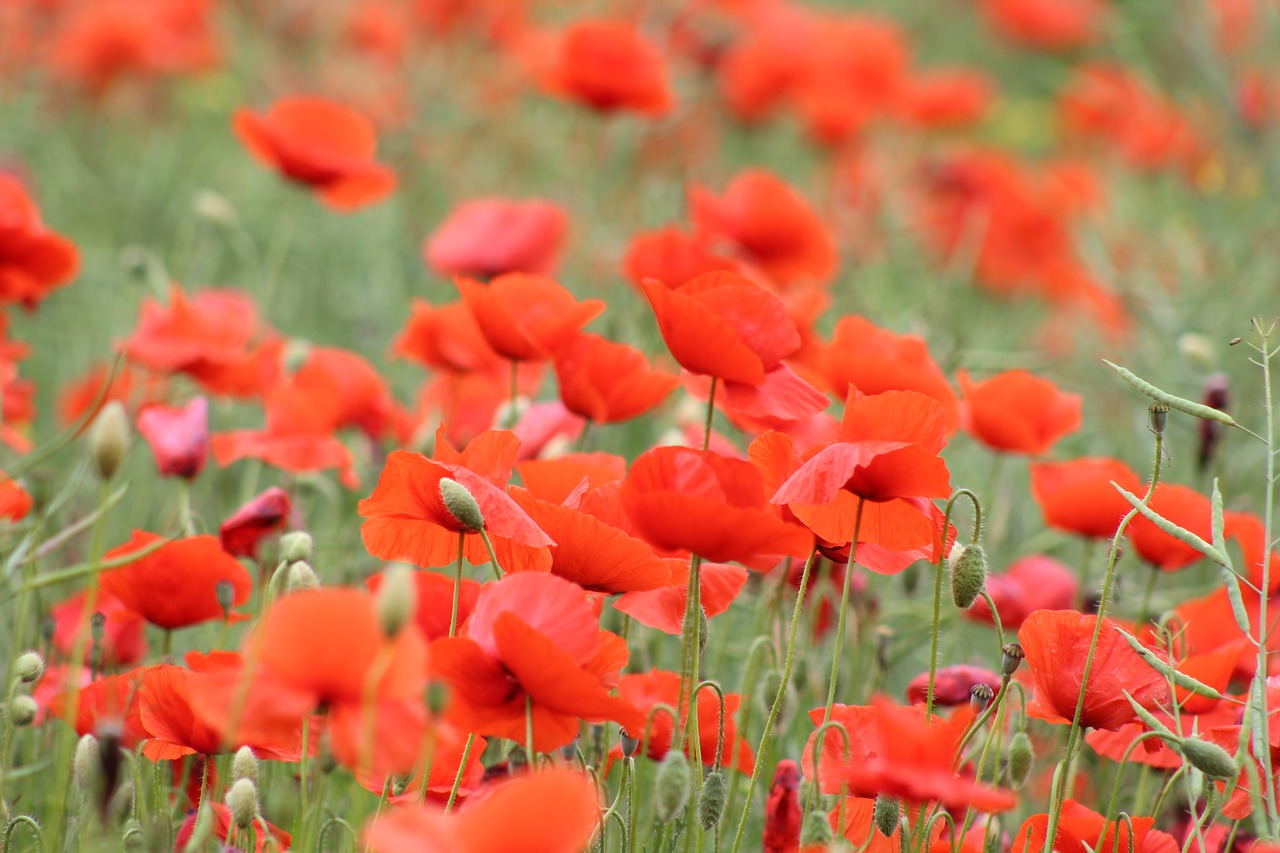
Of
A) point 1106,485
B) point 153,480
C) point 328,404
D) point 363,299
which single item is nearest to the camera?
point 1106,485

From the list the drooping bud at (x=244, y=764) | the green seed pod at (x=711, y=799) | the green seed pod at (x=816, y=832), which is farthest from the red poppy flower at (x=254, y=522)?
the green seed pod at (x=816, y=832)

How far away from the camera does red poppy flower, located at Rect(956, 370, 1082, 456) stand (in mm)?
1386

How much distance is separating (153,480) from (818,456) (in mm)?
1394

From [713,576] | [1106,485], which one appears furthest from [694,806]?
[1106,485]

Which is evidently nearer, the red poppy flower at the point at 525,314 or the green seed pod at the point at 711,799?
the green seed pod at the point at 711,799

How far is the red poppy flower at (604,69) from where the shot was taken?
2439 millimetres

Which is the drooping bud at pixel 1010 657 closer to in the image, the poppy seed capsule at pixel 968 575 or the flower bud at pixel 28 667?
the poppy seed capsule at pixel 968 575

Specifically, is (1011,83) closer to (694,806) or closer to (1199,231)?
(1199,231)

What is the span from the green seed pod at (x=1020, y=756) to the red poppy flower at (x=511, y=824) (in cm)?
50

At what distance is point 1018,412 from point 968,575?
0.44 metres

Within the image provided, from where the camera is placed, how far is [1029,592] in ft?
4.86

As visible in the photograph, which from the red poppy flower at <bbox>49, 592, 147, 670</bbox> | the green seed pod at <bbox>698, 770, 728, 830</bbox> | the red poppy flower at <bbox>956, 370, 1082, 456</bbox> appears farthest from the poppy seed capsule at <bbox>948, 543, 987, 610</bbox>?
the red poppy flower at <bbox>49, 592, 147, 670</bbox>

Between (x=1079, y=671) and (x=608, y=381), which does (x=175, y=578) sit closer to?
(x=608, y=381)

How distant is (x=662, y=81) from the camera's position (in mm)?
2510
